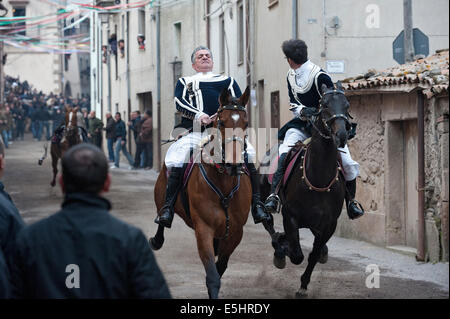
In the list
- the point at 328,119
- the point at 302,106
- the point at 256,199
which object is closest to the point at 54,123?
the point at 302,106

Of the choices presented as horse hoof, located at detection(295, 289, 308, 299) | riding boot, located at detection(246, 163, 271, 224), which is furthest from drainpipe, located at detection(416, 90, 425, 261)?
riding boot, located at detection(246, 163, 271, 224)

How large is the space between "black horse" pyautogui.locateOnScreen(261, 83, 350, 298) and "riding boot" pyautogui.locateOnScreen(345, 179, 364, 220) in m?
0.22

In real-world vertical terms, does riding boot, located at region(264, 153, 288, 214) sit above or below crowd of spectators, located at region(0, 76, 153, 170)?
below

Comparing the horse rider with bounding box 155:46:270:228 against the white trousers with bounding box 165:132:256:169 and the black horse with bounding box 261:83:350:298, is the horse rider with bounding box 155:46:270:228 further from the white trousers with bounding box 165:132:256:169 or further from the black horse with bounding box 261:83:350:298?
the black horse with bounding box 261:83:350:298

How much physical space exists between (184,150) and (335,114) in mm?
1620

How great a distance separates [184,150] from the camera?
991 cm

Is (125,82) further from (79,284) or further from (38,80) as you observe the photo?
(79,284)

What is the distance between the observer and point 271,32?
2267cm

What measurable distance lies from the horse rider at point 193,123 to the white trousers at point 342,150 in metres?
0.93

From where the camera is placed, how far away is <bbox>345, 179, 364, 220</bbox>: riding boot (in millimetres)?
10508

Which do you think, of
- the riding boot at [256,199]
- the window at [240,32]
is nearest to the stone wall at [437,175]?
the riding boot at [256,199]

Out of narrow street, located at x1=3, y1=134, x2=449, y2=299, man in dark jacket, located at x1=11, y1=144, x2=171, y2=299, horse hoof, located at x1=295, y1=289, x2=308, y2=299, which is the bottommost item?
narrow street, located at x1=3, y1=134, x2=449, y2=299

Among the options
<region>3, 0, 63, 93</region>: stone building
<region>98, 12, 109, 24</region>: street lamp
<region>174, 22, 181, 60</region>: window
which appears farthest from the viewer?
<region>3, 0, 63, 93</region>: stone building

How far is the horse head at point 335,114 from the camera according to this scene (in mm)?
9469
